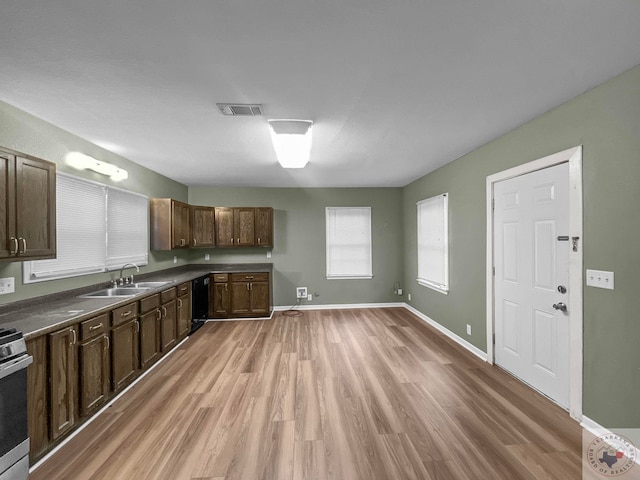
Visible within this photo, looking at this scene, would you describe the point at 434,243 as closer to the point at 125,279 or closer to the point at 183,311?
the point at 183,311

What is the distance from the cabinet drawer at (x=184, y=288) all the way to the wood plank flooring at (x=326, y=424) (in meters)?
0.82

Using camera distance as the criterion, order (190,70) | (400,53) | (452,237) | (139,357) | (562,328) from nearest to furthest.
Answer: (400,53), (190,70), (562,328), (139,357), (452,237)

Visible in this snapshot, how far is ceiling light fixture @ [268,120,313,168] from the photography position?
253cm

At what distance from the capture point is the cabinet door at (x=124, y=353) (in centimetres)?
245

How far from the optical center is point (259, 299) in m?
5.00

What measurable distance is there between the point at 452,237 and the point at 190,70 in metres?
3.68

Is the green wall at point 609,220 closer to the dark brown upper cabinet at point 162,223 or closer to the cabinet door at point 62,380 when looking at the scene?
the cabinet door at point 62,380

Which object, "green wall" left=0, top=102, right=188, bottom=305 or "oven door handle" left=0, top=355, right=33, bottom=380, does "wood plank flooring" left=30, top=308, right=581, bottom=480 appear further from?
"green wall" left=0, top=102, right=188, bottom=305

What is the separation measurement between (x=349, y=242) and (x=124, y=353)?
4.14 metres

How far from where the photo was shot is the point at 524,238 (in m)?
2.66

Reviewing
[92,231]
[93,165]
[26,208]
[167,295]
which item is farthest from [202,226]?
[26,208]

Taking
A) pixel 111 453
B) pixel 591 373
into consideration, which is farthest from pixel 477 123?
pixel 111 453

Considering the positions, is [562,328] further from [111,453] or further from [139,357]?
[139,357]

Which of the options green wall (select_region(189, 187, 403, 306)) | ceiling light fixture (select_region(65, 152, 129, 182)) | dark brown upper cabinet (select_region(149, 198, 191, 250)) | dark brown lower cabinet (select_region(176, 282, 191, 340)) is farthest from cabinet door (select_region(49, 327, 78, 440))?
green wall (select_region(189, 187, 403, 306))
